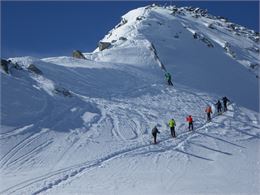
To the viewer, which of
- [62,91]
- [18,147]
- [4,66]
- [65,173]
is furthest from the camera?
[62,91]

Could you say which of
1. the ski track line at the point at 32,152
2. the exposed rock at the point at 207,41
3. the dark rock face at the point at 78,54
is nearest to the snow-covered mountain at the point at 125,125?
the ski track line at the point at 32,152

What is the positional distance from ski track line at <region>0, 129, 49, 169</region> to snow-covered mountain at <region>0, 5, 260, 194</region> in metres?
0.06

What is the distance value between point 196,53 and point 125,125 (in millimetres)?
33486

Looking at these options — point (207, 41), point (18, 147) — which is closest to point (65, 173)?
point (18, 147)

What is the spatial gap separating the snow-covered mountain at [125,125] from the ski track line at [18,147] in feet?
0.18

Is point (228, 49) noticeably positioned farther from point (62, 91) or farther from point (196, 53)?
point (62, 91)

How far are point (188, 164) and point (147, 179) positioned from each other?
400 centimetres

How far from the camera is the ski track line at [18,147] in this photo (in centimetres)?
2445

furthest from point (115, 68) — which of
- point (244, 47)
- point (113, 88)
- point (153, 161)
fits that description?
point (244, 47)

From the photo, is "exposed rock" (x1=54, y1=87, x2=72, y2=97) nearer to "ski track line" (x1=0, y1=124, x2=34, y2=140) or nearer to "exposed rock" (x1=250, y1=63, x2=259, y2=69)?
"ski track line" (x1=0, y1=124, x2=34, y2=140)

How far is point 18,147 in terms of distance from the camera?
1035 inches

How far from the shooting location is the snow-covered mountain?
2269 cm

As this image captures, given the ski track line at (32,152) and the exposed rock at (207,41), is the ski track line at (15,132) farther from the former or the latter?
the exposed rock at (207,41)

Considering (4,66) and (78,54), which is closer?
(4,66)
